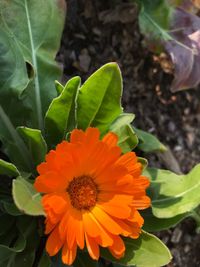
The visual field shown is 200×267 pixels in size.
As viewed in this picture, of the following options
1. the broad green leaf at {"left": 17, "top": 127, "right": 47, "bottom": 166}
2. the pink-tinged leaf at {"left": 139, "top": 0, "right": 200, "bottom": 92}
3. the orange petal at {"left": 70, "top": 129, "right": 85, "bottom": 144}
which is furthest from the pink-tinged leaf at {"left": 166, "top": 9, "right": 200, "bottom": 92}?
the orange petal at {"left": 70, "top": 129, "right": 85, "bottom": 144}

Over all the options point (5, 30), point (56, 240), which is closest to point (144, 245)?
point (56, 240)

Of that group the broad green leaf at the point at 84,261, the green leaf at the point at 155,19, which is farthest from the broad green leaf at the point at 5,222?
the green leaf at the point at 155,19

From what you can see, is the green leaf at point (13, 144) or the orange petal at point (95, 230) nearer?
the orange petal at point (95, 230)

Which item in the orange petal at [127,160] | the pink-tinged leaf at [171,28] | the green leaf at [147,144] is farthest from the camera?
the pink-tinged leaf at [171,28]

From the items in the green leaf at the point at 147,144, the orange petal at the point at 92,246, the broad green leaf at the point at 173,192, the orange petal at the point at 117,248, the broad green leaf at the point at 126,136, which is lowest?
the green leaf at the point at 147,144

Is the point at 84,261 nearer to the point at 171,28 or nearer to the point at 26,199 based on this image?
the point at 26,199

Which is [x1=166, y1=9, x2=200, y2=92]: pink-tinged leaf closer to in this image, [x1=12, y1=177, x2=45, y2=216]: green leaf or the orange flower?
the orange flower

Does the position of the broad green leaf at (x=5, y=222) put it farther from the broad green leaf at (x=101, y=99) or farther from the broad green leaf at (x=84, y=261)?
the broad green leaf at (x=101, y=99)

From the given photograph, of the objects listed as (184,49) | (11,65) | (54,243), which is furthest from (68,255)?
(184,49)
